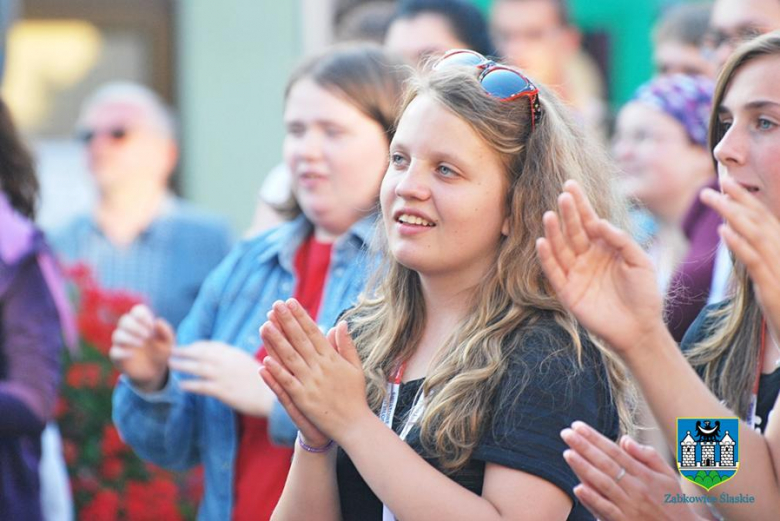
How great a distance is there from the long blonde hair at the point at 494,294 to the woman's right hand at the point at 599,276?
0.85 ft

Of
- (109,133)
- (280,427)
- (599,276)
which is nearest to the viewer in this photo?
(599,276)

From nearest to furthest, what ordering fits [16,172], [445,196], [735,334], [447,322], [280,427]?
[445,196] → [447,322] → [735,334] → [280,427] → [16,172]

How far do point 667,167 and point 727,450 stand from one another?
2.68 m

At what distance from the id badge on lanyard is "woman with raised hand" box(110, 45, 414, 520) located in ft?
2.39

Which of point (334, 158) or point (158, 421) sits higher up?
point (334, 158)

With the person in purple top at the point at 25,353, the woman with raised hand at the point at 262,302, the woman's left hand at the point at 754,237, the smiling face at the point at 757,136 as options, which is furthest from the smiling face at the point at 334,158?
the woman's left hand at the point at 754,237

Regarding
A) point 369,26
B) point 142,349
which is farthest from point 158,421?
point 369,26

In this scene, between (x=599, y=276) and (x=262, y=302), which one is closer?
(x=599, y=276)

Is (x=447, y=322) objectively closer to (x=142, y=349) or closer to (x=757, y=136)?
(x=757, y=136)

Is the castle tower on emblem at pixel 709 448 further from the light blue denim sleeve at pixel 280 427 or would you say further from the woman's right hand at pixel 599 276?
the light blue denim sleeve at pixel 280 427

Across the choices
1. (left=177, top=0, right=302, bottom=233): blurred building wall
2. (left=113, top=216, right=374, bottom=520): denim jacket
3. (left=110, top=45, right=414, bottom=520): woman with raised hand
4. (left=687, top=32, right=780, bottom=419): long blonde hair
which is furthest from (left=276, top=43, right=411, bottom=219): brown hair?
(left=177, top=0, right=302, bottom=233): blurred building wall

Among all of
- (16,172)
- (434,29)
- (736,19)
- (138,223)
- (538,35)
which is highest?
(538,35)

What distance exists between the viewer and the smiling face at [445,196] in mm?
2523

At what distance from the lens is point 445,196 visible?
2514mm
